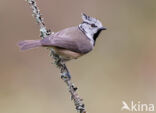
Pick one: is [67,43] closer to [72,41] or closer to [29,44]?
[72,41]

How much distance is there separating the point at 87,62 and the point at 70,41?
3.45 metres

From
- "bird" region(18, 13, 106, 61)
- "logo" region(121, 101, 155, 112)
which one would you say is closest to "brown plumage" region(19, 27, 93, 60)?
"bird" region(18, 13, 106, 61)

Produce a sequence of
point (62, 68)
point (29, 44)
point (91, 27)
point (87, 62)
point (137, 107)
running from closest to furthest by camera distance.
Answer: point (62, 68)
point (29, 44)
point (91, 27)
point (137, 107)
point (87, 62)

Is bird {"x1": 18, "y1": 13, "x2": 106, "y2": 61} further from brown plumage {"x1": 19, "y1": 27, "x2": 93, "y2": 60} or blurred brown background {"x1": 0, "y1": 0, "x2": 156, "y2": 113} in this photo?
blurred brown background {"x1": 0, "y1": 0, "x2": 156, "y2": 113}

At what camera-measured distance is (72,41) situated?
5238mm

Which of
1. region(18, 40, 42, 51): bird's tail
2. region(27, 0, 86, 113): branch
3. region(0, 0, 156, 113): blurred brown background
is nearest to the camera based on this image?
region(27, 0, 86, 113): branch

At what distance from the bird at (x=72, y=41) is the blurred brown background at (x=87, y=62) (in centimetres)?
213

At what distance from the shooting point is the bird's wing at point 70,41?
4.93m

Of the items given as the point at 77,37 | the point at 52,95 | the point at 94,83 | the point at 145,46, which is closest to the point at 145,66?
the point at 145,46

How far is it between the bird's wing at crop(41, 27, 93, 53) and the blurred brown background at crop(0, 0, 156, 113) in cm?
217

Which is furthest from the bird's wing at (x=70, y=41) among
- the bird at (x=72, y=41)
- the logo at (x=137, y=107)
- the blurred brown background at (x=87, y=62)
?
the blurred brown background at (x=87, y=62)

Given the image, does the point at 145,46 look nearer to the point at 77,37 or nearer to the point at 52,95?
the point at 52,95

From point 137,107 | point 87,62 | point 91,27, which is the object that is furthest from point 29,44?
point 87,62

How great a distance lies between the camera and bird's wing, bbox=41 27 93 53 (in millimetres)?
4926
